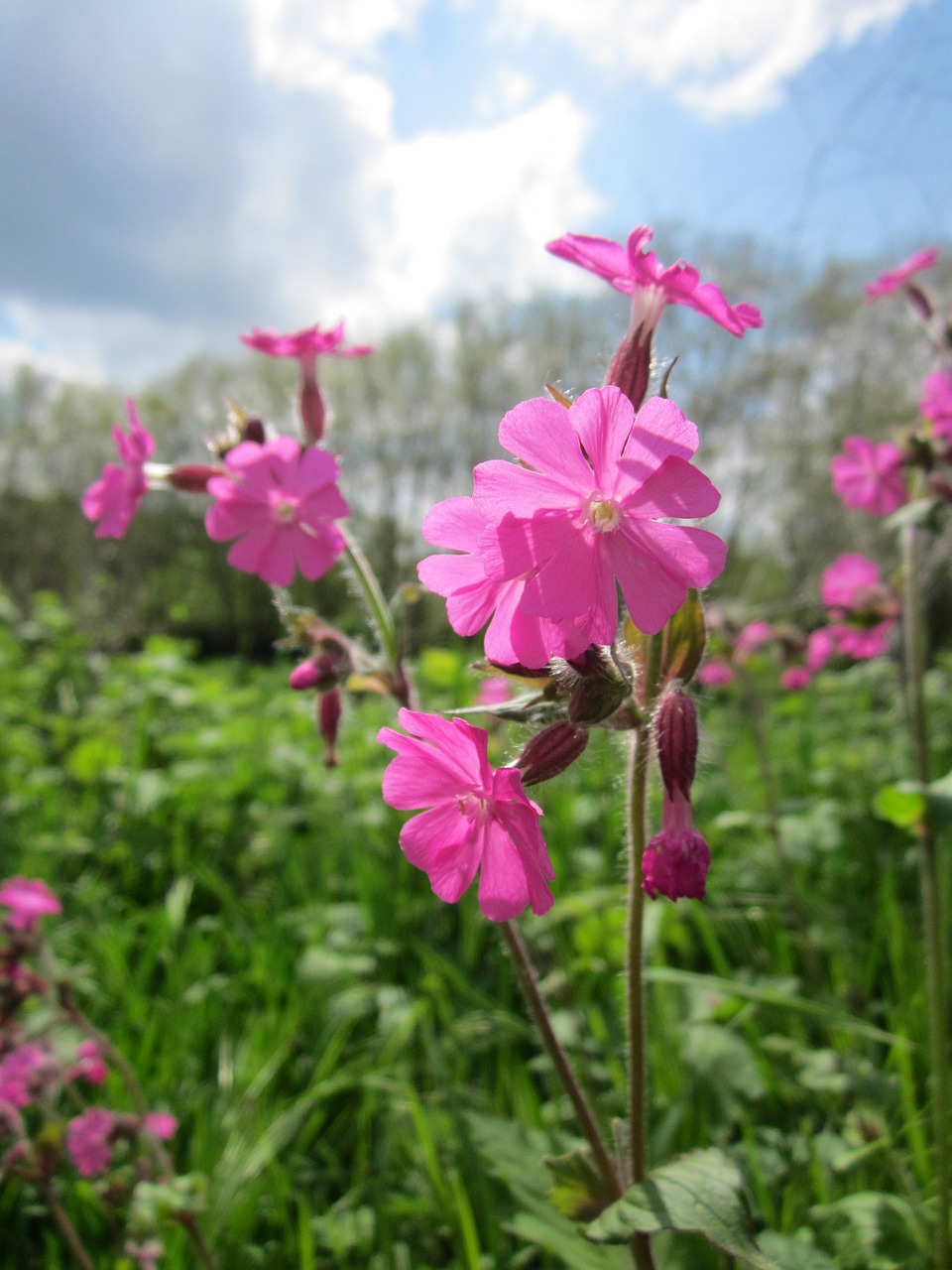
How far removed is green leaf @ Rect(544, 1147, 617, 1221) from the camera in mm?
880

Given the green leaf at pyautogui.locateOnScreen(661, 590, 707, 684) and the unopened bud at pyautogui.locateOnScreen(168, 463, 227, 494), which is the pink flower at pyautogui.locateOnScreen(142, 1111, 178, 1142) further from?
the green leaf at pyautogui.locateOnScreen(661, 590, 707, 684)

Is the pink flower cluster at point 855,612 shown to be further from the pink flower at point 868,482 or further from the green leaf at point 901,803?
the green leaf at point 901,803

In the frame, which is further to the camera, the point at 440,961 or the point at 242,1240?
the point at 440,961

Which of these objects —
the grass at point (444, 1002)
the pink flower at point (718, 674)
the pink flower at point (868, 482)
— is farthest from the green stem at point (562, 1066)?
the pink flower at point (718, 674)

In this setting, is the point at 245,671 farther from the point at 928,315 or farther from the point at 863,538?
the point at 928,315

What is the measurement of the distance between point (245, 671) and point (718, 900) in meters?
5.42

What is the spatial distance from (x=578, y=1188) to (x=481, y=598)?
2.31ft

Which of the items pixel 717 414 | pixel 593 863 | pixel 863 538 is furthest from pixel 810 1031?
pixel 717 414

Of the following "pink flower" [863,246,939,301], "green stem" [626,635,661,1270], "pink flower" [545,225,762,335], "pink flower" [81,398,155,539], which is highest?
"pink flower" [863,246,939,301]

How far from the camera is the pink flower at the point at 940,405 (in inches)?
60.7

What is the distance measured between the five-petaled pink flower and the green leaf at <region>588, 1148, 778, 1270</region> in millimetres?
1132

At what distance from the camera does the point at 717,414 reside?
9117 mm

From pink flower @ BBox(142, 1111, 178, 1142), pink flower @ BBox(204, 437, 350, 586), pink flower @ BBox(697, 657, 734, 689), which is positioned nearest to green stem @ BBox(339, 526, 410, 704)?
pink flower @ BBox(204, 437, 350, 586)

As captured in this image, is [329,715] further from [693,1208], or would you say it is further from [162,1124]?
[162,1124]
